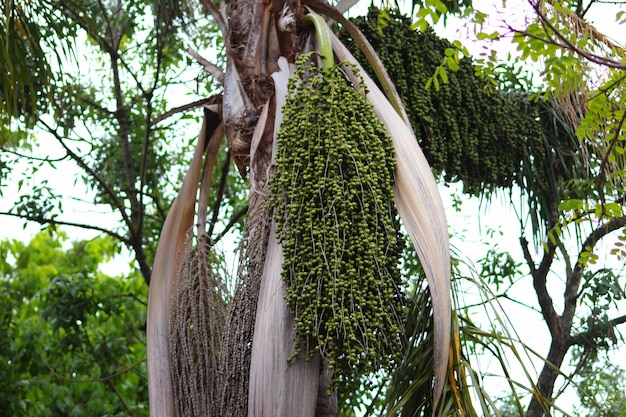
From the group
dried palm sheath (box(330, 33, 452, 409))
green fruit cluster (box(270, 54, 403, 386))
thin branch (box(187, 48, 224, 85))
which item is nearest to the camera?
green fruit cluster (box(270, 54, 403, 386))

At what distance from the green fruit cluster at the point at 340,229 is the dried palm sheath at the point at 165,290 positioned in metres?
0.76

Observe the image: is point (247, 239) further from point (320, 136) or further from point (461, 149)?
point (461, 149)

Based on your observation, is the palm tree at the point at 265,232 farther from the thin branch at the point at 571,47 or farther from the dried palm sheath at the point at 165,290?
the thin branch at the point at 571,47

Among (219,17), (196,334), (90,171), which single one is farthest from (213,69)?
(90,171)

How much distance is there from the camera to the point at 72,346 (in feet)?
20.2

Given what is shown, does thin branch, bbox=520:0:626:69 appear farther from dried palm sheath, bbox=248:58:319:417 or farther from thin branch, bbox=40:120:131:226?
thin branch, bbox=40:120:131:226

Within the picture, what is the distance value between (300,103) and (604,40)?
1.53m

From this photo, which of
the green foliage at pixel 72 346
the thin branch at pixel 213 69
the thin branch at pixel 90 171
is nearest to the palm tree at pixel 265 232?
the thin branch at pixel 213 69

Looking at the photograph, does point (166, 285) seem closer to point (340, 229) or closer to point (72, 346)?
point (340, 229)

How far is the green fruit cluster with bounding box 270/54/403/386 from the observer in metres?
2.68

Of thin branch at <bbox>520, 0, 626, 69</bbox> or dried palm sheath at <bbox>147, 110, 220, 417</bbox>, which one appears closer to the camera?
thin branch at <bbox>520, 0, 626, 69</bbox>

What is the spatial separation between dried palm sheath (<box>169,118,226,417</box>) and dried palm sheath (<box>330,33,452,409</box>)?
2.34ft

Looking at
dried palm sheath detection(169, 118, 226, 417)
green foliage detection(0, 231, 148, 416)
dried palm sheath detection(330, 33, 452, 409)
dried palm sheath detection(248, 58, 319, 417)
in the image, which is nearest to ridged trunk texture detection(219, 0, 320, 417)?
dried palm sheath detection(248, 58, 319, 417)

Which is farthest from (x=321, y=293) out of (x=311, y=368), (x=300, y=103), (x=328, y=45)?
(x=328, y=45)
